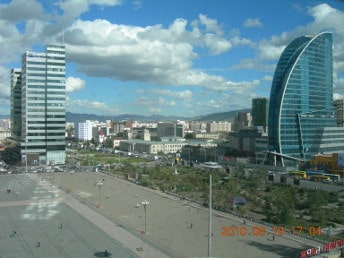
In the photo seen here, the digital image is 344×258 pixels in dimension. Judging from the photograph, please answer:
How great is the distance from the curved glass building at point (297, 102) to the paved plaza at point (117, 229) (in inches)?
383

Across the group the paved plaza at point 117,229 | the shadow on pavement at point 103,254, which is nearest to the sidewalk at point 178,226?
the paved plaza at point 117,229

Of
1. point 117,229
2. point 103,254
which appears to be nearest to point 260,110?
point 117,229

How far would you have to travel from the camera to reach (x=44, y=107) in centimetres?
2095

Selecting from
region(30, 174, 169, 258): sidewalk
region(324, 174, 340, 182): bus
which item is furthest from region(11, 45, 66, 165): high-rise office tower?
region(324, 174, 340, 182): bus

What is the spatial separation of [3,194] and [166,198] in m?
4.80

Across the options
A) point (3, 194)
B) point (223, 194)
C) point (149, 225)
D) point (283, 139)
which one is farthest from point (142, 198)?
point (283, 139)

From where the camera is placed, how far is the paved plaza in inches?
253

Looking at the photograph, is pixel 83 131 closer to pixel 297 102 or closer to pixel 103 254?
pixel 297 102

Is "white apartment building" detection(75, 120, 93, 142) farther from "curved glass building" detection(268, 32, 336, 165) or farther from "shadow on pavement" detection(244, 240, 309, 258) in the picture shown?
"shadow on pavement" detection(244, 240, 309, 258)

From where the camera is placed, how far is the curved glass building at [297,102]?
19.6m

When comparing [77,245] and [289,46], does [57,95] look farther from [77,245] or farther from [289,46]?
[77,245]

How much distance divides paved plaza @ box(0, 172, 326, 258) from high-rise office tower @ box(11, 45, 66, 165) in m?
8.95

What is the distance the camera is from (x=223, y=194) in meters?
11.6

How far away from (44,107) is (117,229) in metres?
14.7
